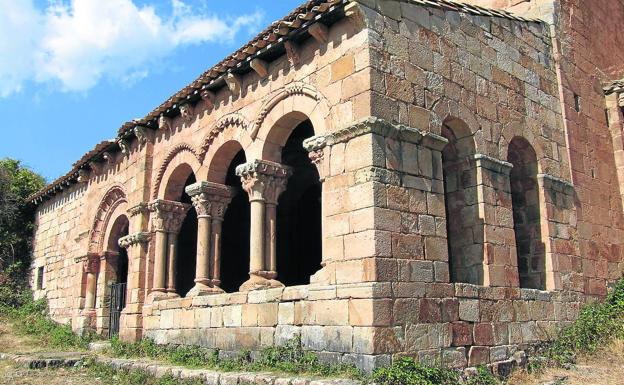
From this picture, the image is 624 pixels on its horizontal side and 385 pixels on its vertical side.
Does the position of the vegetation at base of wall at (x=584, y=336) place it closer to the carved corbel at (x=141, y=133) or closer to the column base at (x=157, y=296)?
the column base at (x=157, y=296)

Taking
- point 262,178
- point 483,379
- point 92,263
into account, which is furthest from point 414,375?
point 92,263

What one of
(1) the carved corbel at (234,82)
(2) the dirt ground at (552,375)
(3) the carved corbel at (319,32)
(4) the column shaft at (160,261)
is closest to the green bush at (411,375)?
(2) the dirt ground at (552,375)

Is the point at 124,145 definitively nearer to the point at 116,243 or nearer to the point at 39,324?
the point at 116,243

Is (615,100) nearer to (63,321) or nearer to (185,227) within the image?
(185,227)

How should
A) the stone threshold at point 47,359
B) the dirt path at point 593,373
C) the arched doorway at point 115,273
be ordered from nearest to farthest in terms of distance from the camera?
1. the dirt path at point 593,373
2. the stone threshold at point 47,359
3. the arched doorway at point 115,273

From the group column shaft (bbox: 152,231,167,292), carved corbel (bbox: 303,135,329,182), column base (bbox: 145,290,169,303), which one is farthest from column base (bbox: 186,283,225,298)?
carved corbel (bbox: 303,135,329,182)

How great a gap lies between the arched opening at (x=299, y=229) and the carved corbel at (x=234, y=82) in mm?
3892

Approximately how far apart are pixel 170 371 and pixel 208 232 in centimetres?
247

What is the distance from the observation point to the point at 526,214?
9.11m

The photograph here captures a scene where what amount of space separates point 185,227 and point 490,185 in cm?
765

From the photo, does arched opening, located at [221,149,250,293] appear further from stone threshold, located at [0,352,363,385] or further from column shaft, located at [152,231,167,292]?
stone threshold, located at [0,352,363,385]

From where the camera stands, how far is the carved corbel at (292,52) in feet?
26.2

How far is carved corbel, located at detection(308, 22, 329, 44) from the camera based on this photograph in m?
7.47

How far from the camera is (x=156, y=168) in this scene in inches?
452
